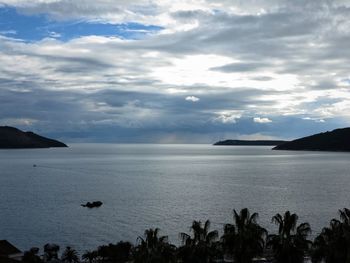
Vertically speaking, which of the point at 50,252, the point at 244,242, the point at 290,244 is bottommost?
the point at 50,252

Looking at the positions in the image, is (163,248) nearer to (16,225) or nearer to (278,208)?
(16,225)

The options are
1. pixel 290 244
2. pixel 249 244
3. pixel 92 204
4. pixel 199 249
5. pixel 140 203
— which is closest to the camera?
pixel 249 244

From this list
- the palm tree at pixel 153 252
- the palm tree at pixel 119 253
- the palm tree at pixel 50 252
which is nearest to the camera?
the palm tree at pixel 153 252

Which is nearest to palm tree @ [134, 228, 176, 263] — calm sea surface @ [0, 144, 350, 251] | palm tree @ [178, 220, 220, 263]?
palm tree @ [178, 220, 220, 263]

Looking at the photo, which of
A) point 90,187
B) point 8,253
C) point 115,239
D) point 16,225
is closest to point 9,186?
point 90,187

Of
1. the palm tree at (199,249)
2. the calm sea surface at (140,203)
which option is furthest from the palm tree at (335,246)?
the calm sea surface at (140,203)

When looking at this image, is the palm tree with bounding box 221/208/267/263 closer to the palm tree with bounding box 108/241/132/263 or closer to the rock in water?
the palm tree with bounding box 108/241/132/263

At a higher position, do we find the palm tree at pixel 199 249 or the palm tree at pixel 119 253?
the palm tree at pixel 199 249

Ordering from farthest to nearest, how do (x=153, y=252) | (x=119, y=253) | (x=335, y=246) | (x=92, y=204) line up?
(x=92, y=204), (x=119, y=253), (x=335, y=246), (x=153, y=252)

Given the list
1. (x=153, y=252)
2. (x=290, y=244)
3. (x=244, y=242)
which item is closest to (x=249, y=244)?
(x=244, y=242)

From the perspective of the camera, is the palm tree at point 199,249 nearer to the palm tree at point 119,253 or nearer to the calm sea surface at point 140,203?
the palm tree at point 119,253

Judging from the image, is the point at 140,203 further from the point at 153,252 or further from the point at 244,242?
the point at 153,252

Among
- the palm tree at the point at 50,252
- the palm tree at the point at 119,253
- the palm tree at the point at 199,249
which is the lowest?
the palm tree at the point at 50,252

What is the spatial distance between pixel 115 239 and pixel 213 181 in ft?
340
